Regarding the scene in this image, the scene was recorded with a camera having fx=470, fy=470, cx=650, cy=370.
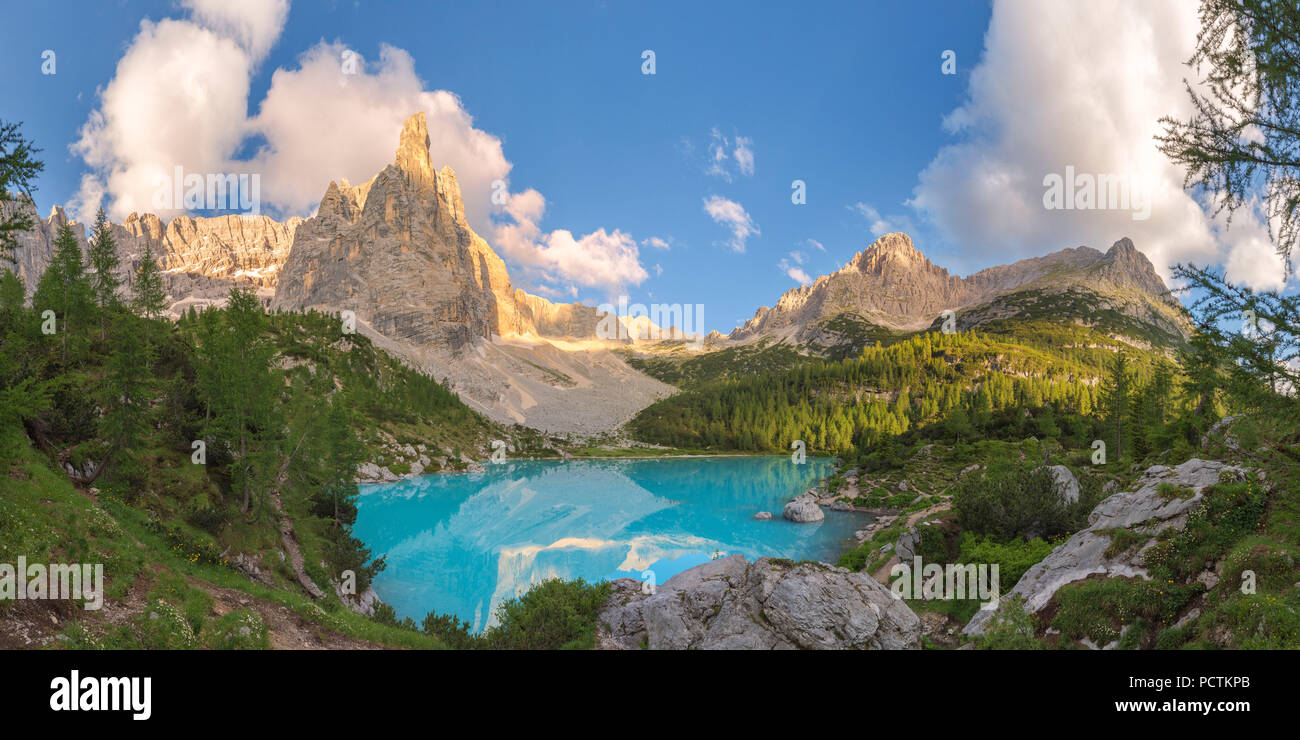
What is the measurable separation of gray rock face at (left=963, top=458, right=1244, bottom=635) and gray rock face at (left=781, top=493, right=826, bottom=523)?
37988 millimetres

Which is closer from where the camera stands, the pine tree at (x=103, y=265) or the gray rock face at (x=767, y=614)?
the gray rock face at (x=767, y=614)

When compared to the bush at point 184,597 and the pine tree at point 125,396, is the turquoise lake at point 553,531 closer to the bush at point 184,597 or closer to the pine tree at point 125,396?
the bush at point 184,597

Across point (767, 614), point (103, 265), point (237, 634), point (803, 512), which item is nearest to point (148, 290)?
point (103, 265)

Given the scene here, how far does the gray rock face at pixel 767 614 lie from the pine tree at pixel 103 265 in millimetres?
53242

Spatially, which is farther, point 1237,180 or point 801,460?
point 801,460

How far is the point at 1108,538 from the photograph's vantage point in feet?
51.0

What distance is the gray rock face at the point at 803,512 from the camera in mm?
54969

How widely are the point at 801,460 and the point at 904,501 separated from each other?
68.5 m

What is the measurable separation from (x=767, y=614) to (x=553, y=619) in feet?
26.6

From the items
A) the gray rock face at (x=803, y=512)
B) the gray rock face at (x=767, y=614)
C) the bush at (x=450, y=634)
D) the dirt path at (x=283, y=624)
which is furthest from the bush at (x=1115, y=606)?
the gray rock face at (x=803, y=512)

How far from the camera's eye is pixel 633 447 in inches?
6122

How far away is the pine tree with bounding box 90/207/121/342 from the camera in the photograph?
143ft

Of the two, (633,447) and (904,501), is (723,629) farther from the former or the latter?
(633,447)
